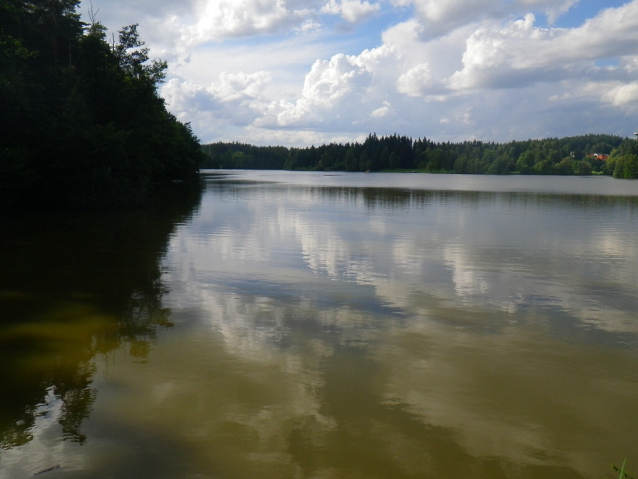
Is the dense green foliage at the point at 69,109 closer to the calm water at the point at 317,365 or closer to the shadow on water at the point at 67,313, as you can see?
the shadow on water at the point at 67,313

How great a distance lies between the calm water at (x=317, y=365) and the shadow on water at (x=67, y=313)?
5 centimetres

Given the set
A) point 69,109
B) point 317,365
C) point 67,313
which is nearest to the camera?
point 317,365

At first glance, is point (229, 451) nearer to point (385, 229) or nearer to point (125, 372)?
point (125, 372)

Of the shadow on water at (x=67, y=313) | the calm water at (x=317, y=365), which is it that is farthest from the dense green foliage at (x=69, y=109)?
the calm water at (x=317, y=365)

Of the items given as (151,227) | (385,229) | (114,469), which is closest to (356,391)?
(114,469)

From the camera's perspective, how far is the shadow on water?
7098 millimetres

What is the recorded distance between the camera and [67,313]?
11172 millimetres

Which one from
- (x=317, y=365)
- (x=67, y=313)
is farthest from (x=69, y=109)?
(x=317, y=365)

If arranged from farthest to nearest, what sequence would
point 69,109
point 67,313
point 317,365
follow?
1. point 69,109
2. point 67,313
3. point 317,365

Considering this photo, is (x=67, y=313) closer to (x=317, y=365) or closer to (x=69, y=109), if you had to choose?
(x=317, y=365)

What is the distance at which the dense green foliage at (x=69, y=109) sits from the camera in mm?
27281

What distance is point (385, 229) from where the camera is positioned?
997 inches

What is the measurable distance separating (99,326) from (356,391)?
549cm

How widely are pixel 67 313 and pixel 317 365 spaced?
19.2 ft
